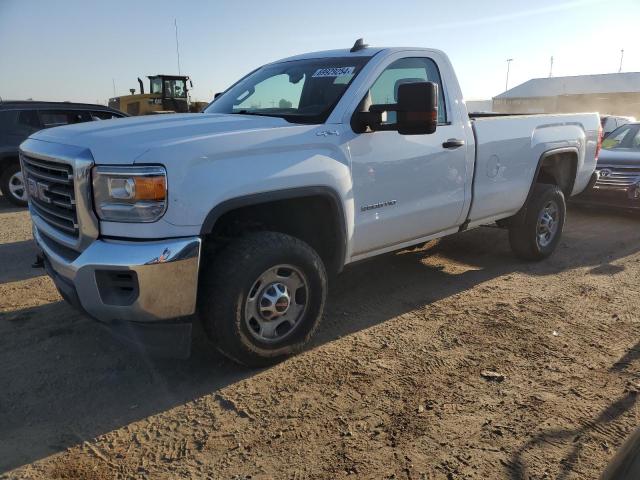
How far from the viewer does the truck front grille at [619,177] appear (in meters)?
7.97

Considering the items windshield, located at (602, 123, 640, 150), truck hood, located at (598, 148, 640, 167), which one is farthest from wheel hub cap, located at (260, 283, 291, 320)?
windshield, located at (602, 123, 640, 150)

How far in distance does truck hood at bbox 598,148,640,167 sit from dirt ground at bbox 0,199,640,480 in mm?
4161

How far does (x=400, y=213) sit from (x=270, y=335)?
1.39m

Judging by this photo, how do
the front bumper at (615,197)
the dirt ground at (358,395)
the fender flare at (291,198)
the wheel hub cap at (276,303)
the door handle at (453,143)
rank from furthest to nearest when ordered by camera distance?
the front bumper at (615,197) → the door handle at (453,143) → the wheel hub cap at (276,303) → the fender flare at (291,198) → the dirt ground at (358,395)

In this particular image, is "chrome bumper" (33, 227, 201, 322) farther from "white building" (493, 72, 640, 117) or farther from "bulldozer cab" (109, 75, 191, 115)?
"white building" (493, 72, 640, 117)

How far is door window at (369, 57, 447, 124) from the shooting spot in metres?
3.81

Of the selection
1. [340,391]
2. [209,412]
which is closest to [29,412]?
[209,412]

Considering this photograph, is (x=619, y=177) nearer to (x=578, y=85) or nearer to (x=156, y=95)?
(x=156, y=95)

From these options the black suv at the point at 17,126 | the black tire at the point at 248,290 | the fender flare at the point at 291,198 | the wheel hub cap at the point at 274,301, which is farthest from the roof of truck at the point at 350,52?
the black suv at the point at 17,126

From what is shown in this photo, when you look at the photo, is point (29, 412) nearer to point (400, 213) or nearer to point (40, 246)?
point (40, 246)

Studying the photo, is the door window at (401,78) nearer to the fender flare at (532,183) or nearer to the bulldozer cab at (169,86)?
the fender flare at (532,183)

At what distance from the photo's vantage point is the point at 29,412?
9.39 ft

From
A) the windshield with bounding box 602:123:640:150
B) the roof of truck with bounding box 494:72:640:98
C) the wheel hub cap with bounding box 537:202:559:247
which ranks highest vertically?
the roof of truck with bounding box 494:72:640:98

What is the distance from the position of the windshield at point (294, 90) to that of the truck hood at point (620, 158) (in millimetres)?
6233
